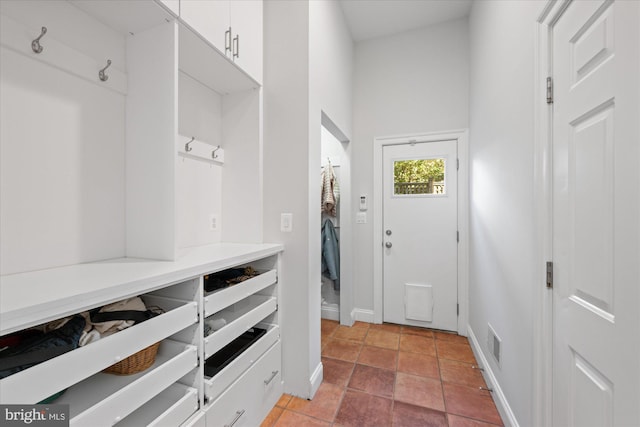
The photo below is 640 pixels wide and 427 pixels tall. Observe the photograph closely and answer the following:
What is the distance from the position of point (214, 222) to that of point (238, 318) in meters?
0.74

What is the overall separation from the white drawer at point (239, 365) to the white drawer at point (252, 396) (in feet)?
0.10

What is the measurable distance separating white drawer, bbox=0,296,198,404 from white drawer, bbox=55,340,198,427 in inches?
4.5

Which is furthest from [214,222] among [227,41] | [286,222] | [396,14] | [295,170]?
[396,14]

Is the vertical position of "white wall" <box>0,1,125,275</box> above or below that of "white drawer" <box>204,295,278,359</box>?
above

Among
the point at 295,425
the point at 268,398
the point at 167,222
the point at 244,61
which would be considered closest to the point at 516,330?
the point at 295,425

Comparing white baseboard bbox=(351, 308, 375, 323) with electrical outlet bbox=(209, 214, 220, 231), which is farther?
white baseboard bbox=(351, 308, 375, 323)

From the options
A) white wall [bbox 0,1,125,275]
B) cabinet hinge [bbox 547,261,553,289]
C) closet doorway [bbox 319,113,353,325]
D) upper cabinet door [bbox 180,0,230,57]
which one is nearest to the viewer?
white wall [bbox 0,1,125,275]

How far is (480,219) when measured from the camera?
2.24 meters

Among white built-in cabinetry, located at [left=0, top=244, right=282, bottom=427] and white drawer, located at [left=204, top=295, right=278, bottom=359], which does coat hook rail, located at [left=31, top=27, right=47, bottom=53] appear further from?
white drawer, located at [left=204, top=295, right=278, bottom=359]

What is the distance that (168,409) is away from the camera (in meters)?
1.00

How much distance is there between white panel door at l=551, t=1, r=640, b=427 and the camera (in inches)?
28.5

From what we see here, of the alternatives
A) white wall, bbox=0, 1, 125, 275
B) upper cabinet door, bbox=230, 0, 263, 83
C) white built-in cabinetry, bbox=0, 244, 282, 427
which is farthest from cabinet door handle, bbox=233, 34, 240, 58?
white built-in cabinetry, bbox=0, 244, 282, 427

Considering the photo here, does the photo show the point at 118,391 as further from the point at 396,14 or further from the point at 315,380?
the point at 396,14

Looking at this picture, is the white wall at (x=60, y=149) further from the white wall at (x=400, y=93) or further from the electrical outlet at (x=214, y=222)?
the white wall at (x=400, y=93)
